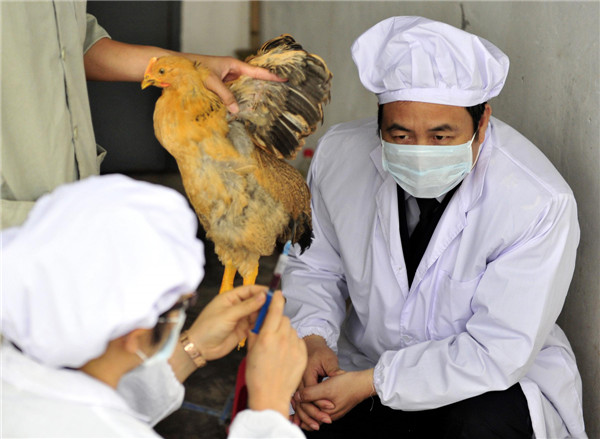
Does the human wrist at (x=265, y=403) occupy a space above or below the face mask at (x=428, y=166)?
below

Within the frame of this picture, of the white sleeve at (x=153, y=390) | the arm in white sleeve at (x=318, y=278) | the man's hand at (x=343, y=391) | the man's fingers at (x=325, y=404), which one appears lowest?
the man's fingers at (x=325, y=404)

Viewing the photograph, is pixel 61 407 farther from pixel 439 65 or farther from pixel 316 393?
pixel 439 65

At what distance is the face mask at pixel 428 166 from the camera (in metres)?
1.74

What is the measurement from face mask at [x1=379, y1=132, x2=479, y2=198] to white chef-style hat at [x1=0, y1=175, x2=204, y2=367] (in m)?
0.93

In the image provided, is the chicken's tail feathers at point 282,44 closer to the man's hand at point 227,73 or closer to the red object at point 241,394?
the man's hand at point 227,73

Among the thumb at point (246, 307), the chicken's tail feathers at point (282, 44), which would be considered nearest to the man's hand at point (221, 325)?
the thumb at point (246, 307)

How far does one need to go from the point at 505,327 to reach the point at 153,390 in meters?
0.93

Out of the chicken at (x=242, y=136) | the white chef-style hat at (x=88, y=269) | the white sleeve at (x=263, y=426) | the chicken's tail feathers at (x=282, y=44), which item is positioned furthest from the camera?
the chicken's tail feathers at (x=282, y=44)

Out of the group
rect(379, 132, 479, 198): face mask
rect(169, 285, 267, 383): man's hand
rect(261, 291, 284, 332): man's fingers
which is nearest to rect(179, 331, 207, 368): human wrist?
rect(169, 285, 267, 383): man's hand

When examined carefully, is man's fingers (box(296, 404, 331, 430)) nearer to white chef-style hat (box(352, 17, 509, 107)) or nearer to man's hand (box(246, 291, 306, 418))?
man's hand (box(246, 291, 306, 418))

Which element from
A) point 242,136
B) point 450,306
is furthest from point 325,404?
point 242,136

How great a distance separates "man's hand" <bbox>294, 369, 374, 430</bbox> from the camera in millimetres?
Result: 1787

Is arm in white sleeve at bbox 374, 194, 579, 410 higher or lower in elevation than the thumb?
lower

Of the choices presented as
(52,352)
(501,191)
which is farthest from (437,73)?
(52,352)
